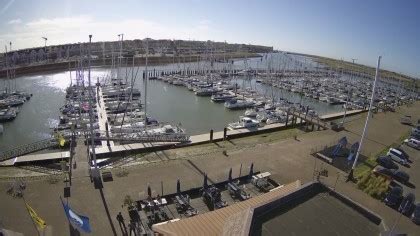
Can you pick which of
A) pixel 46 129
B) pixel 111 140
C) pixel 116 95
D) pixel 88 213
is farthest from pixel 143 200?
pixel 116 95

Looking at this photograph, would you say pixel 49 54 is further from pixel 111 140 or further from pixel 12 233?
pixel 12 233

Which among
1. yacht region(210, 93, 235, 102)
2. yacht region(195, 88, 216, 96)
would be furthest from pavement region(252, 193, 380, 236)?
yacht region(195, 88, 216, 96)

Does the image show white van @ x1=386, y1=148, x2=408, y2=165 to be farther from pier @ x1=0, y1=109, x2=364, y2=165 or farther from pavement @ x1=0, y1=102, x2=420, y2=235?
pier @ x1=0, y1=109, x2=364, y2=165

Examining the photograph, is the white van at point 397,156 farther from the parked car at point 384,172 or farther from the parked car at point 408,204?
the parked car at point 408,204

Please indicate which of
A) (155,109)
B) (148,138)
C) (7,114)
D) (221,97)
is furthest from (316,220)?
(221,97)

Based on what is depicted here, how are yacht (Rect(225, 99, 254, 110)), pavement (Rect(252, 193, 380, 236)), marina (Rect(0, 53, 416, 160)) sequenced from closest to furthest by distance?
pavement (Rect(252, 193, 380, 236)), marina (Rect(0, 53, 416, 160)), yacht (Rect(225, 99, 254, 110))

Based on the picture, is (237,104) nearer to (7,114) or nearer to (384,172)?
(384,172)

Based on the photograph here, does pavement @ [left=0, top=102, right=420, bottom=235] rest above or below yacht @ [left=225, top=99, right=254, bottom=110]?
below
